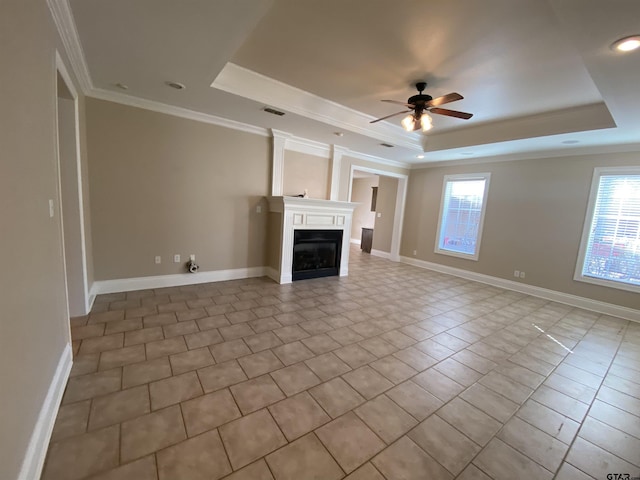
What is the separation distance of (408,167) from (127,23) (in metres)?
6.27

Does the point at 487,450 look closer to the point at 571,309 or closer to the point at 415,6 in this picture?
the point at 415,6

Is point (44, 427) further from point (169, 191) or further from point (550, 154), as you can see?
point (550, 154)

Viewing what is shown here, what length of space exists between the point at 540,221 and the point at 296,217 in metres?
4.48

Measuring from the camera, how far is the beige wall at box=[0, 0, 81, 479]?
1.07 m

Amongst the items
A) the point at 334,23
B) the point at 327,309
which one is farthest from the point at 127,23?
the point at 327,309

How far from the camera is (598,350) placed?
299cm

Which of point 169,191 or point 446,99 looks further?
point 169,191

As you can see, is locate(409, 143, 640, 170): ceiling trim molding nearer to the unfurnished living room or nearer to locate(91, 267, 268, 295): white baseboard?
the unfurnished living room

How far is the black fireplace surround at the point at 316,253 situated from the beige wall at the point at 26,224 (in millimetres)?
3216

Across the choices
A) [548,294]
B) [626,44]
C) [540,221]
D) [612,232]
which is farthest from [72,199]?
[612,232]

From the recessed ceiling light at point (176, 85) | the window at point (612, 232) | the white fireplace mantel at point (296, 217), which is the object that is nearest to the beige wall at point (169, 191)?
the white fireplace mantel at point (296, 217)

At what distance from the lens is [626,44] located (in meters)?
1.86

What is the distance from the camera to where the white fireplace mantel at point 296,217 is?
4.40 metres

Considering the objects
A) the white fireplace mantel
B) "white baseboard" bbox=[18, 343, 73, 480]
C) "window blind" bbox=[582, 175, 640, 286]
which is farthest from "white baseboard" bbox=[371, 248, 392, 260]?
"white baseboard" bbox=[18, 343, 73, 480]
